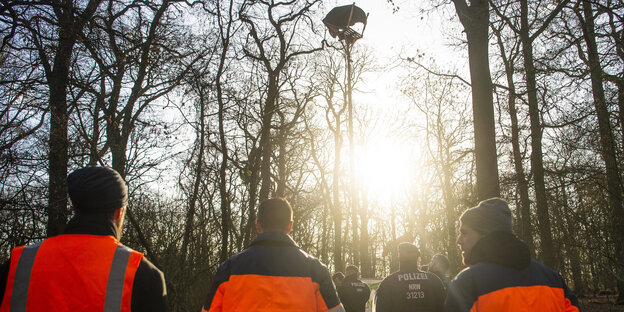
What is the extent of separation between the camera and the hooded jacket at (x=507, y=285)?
99.9 inches

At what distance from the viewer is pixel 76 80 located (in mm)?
9539

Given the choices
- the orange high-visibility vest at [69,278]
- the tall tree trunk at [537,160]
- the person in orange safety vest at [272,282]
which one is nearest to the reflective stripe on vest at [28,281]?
the orange high-visibility vest at [69,278]

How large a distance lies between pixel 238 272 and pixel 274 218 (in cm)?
46

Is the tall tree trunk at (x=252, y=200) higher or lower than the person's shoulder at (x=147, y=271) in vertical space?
higher

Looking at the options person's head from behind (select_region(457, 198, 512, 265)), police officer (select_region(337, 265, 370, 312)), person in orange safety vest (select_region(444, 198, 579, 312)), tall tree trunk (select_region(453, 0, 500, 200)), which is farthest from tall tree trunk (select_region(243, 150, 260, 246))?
person in orange safety vest (select_region(444, 198, 579, 312))

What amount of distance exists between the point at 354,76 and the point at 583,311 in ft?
55.9

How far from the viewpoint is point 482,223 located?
288 centimetres

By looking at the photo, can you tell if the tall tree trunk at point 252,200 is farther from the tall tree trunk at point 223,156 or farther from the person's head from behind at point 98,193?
the person's head from behind at point 98,193

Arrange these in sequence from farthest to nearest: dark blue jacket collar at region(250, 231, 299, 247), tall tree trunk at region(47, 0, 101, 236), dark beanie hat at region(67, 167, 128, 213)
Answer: tall tree trunk at region(47, 0, 101, 236) < dark blue jacket collar at region(250, 231, 299, 247) < dark beanie hat at region(67, 167, 128, 213)

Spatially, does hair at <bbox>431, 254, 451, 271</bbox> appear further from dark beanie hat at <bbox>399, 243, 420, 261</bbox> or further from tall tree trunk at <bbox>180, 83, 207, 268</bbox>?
tall tree trunk at <bbox>180, 83, 207, 268</bbox>

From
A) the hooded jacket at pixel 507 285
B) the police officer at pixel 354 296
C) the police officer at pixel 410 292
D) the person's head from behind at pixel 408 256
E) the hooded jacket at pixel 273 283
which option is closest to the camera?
the hooded jacket at pixel 507 285

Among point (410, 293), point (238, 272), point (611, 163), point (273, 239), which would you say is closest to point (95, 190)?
point (238, 272)

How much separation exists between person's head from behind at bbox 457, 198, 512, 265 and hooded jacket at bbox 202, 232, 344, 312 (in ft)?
3.25

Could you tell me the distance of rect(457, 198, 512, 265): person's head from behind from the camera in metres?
2.85
